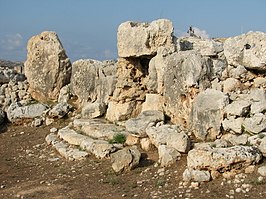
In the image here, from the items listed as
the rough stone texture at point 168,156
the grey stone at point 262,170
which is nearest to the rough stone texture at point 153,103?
the rough stone texture at point 168,156

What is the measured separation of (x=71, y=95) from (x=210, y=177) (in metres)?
11.8

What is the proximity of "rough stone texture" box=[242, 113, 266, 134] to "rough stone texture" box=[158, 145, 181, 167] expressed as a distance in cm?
228

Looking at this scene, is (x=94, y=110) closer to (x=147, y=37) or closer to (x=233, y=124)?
(x=147, y=37)

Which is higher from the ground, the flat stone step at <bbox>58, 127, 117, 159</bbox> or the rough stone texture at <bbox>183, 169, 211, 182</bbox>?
the rough stone texture at <bbox>183, 169, 211, 182</bbox>

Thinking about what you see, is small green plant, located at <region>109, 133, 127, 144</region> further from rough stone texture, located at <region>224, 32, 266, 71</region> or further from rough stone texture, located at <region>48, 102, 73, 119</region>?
rough stone texture, located at <region>48, 102, 73, 119</region>

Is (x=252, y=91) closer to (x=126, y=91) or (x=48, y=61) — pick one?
(x=126, y=91)

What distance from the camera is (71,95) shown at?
21.3 meters

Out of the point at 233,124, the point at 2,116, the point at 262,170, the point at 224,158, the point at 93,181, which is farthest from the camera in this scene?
the point at 2,116

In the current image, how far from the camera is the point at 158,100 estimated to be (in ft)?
54.5

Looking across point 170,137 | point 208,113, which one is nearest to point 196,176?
point 170,137

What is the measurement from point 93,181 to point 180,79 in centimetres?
503

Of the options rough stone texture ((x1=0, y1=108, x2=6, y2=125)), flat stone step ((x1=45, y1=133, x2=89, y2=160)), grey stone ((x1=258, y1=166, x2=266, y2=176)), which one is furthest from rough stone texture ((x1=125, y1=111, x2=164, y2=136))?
rough stone texture ((x1=0, y1=108, x2=6, y2=125))

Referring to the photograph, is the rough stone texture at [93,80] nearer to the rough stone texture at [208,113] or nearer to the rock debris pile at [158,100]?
the rock debris pile at [158,100]

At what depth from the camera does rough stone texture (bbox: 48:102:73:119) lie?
19812 millimetres
